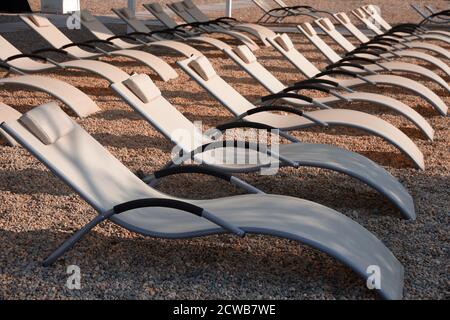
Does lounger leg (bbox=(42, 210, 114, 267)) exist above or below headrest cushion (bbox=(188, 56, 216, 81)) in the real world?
below

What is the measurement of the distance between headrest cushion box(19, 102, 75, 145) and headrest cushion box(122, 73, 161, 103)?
2.81 ft

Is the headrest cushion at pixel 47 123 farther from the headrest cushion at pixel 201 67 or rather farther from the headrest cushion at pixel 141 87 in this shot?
the headrest cushion at pixel 201 67

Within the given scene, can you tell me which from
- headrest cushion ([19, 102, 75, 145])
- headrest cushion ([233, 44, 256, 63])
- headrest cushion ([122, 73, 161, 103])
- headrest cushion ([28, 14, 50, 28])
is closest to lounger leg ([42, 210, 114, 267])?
headrest cushion ([19, 102, 75, 145])

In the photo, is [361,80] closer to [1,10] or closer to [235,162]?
[235,162]

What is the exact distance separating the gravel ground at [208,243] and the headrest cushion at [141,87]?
0.64 meters

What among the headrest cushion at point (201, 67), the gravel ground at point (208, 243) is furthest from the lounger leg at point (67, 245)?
the headrest cushion at point (201, 67)

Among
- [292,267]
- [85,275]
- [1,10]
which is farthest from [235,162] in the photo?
[1,10]

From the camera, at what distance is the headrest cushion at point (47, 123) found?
3729 mm

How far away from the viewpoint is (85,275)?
362 cm

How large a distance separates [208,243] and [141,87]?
4.33ft

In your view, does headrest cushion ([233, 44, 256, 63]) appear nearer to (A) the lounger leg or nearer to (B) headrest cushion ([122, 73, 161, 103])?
(B) headrest cushion ([122, 73, 161, 103])

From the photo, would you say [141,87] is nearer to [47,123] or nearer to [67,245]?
[47,123]

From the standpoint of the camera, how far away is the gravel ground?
3.52 meters
